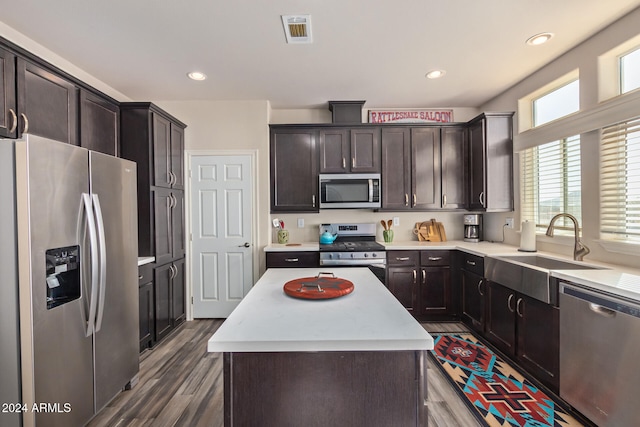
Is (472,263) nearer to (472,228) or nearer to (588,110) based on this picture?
(472,228)

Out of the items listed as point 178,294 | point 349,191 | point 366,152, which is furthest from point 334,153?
point 178,294

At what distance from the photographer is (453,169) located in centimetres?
362

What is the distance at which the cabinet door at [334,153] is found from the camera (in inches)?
141

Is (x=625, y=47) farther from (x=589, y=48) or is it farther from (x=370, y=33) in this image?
(x=370, y=33)

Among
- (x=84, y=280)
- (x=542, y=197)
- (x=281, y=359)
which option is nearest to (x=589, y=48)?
→ (x=542, y=197)

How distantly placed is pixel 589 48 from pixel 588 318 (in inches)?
82.3

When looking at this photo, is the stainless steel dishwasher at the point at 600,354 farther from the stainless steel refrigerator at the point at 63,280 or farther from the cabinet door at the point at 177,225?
the cabinet door at the point at 177,225

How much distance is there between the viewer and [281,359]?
3.41 ft

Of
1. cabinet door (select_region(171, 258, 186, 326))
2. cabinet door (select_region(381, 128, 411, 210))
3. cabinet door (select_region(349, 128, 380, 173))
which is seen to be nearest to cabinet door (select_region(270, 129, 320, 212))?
cabinet door (select_region(349, 128, 380, 173))

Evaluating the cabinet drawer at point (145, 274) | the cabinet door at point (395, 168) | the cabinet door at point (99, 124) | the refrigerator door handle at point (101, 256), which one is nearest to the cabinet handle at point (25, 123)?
the cabinet door at point (99, 124)

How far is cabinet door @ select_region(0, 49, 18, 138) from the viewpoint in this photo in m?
1.72

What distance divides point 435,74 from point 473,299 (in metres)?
2.34

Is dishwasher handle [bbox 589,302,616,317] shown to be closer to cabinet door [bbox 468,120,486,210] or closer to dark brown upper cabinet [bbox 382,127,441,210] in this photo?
cabinet door [bbox 468,120,486,210]

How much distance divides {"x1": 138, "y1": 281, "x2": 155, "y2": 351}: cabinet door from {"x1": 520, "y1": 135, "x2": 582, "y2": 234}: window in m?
3.84
